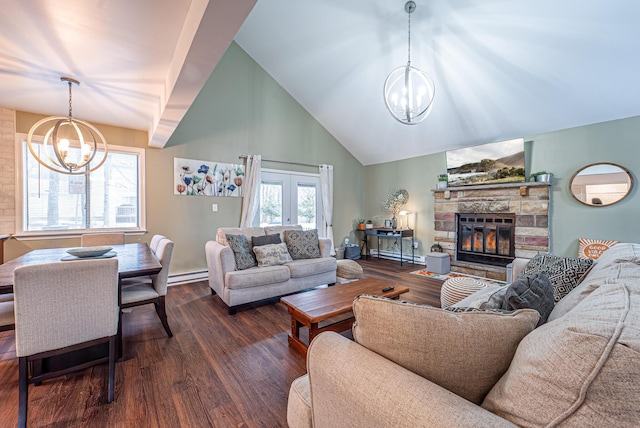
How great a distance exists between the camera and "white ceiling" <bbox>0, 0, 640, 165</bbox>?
1.82 m

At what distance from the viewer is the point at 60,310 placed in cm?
155

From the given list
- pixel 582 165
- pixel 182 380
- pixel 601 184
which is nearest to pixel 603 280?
pixel 182 380

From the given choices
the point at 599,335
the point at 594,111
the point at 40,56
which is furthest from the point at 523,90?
the point at 40,56

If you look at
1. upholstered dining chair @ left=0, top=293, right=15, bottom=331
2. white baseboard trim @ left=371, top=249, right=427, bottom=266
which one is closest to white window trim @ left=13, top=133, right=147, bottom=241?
upholstered dining chair @ left=0, top=293, right=15, bottom=331

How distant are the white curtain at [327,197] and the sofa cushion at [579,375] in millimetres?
5305

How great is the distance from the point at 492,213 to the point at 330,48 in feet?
12.9

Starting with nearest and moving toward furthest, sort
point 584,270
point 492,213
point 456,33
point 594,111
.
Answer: point 584,270, point 456,33, point 594,111, point 492,213

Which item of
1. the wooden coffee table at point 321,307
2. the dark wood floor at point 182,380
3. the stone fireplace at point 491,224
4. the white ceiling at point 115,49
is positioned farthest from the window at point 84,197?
the stone fireplace at point 491,224

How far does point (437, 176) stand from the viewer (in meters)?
5.41

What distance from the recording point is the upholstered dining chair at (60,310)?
1457mm

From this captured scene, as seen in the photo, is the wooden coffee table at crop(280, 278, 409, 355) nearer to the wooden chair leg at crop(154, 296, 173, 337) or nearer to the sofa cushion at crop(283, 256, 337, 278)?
the sofa cushion at crop(283, 256, 337, 278)

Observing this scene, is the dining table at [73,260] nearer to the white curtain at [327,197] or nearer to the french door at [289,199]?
the french door at [289,199]

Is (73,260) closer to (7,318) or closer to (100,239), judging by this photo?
(7,318)

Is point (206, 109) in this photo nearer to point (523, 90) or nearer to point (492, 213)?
point (523, 90)
